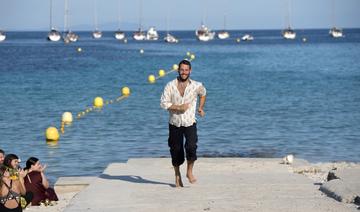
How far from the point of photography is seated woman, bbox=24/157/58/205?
12.7 meters

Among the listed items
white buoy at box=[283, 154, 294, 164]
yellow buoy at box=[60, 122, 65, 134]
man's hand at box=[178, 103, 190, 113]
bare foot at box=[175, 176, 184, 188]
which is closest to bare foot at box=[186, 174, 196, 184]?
bare foot at box=[175, 176, 184, 188]

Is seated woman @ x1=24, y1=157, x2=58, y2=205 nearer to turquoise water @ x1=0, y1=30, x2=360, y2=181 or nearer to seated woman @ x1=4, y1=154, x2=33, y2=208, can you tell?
seated woman @ x1=4, y1=154, x2=33, y2=208

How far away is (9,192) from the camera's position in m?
9.70

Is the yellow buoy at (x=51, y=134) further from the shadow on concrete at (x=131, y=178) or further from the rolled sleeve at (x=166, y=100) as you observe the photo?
the rolled sleeve at (x=166, y=100)

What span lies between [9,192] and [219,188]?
361 cm

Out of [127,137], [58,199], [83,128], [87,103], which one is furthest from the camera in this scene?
[87,103]

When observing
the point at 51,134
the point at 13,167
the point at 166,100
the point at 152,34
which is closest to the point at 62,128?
the point at 51,134

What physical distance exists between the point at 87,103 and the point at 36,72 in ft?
87.7

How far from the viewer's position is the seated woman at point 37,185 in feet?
41.8

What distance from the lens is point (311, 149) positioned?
2155 centimetres

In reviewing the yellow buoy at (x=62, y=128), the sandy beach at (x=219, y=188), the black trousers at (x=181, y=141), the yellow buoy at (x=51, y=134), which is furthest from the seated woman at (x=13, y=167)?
the yellow buoy at (x=62, y=128)

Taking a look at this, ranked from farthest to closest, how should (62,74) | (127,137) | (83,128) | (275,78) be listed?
(62,74), (275,78), (83,128), (127,137)

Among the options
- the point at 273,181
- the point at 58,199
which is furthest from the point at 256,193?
the point at 58,199

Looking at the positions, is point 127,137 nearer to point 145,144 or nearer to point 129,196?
point 145,144
